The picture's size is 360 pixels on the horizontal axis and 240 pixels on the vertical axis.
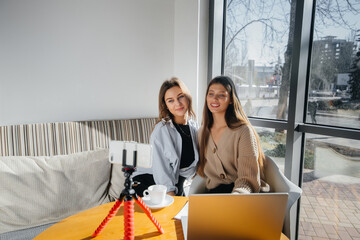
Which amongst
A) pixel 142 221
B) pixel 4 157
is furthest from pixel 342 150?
pixel 4 157

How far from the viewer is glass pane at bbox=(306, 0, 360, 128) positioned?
6.17ft

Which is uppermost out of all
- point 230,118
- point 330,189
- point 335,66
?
point 335,66

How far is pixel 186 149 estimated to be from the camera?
6.48ft

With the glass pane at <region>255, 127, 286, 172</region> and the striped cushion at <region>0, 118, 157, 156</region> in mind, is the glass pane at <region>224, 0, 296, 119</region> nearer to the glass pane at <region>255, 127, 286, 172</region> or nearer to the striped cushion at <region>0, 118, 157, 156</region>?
the glass pane at <region>255, 127, 286, 172</region>

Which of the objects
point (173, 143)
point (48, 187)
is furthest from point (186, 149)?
point (48, 187)

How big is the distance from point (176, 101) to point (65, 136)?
96 centimetres

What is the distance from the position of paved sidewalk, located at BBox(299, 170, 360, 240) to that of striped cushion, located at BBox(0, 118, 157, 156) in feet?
5.08

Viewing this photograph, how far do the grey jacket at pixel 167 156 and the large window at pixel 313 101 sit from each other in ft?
2.86

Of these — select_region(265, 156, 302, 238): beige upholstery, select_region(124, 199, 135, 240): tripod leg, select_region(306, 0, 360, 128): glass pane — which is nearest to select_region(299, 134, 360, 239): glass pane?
select_region(306, 0, 360, 128): glass pane

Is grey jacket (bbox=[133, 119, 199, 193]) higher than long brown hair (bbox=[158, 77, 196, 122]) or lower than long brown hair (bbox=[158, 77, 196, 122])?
lower

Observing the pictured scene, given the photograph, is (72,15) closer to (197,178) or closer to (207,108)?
(207,108)

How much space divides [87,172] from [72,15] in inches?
52.9

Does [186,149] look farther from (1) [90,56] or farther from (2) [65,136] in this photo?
(1) [90,56]

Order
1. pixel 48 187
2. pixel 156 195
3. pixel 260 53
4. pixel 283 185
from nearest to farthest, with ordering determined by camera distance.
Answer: pixel 156 195 < pixel 283 185 < pixel 48 187 < pixel 260 53
